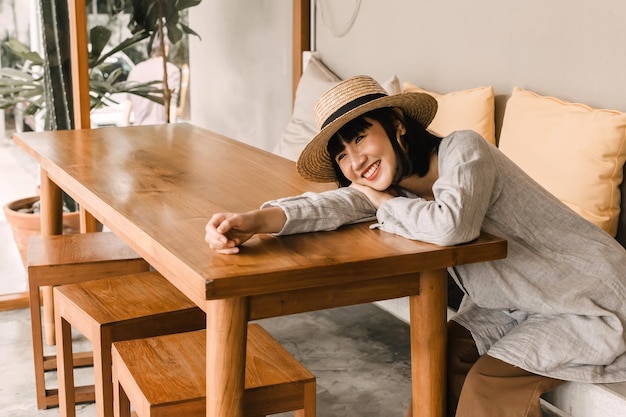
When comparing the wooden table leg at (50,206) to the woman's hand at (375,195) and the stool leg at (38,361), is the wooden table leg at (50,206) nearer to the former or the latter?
the stool leg at (38,361)

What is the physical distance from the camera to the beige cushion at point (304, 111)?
3.64 m

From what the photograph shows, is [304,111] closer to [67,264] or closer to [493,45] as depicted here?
[493,45]

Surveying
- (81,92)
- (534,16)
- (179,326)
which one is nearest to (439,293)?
(179,326)

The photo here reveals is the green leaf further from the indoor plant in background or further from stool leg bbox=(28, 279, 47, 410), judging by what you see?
stool leg bbox=(28, 279, 47, 410)

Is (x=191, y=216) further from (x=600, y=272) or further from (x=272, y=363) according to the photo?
(x=600, y=272)

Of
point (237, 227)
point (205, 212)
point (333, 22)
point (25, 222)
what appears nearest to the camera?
point (237, 227)

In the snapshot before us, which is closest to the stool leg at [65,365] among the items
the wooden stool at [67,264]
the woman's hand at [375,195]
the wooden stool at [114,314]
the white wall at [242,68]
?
the wooden stool at [114,314]

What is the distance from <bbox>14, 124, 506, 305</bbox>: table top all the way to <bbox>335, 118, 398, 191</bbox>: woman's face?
114mm

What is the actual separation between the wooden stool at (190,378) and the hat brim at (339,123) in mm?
433

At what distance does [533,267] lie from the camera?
1.82 meters

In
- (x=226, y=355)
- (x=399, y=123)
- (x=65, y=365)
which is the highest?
(x=399, y=123)

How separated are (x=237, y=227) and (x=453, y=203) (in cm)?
43

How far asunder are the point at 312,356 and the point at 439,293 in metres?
1.49

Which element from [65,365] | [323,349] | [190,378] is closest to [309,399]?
[190,378]
